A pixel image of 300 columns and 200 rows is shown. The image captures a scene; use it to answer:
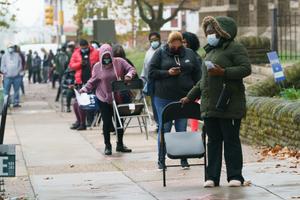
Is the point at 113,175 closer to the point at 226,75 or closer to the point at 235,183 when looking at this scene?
the point at 235,183

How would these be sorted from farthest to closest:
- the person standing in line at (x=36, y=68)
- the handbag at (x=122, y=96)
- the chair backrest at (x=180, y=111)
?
the person standing in line at (x=36, y=68) < the handbag at (x=122, y=96) < the chair backrest at (x=180, y=111)

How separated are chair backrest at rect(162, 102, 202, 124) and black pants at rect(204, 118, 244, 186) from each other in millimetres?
690

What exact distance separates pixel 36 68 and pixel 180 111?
148ft

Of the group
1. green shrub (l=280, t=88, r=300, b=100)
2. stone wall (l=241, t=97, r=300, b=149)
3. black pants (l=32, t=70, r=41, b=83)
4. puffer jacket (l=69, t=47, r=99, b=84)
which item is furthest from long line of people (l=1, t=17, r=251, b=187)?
black pants (l=32, t=70, r=41, b=83)

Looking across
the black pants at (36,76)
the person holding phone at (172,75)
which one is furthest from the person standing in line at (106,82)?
the black pants at (36,76)

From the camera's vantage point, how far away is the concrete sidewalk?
11031mm

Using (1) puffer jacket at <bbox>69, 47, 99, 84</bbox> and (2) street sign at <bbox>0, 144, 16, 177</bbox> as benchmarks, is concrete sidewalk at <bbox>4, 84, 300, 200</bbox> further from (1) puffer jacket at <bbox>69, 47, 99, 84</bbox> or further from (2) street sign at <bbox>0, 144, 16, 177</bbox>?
(1) puffer jacket at <bbox>69, 47, 99, 84</bbox>

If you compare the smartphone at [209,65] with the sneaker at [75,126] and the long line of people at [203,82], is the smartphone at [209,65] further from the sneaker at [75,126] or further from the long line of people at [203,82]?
the sneaker at [75,126]

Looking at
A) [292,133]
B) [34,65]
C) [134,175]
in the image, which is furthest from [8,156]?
[34,65]

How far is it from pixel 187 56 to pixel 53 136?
23.0ft

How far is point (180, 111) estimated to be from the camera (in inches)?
467

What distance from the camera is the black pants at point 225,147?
11.0 m

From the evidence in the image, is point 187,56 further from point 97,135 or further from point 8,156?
point 97,135

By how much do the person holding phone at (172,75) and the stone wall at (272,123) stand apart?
1867mm
